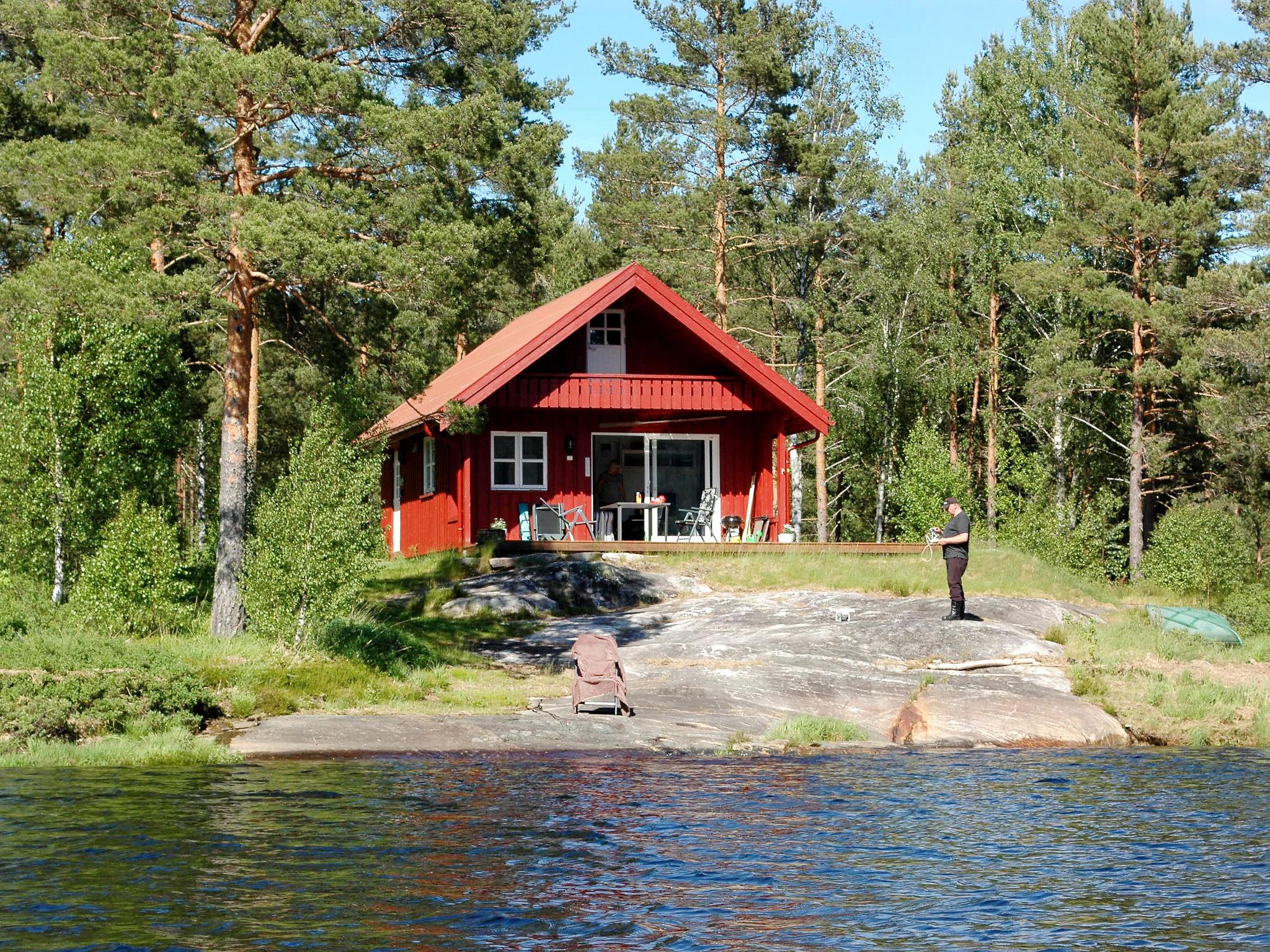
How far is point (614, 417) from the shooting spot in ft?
102

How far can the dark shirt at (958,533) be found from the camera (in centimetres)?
2030

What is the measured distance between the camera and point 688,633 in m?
21.4

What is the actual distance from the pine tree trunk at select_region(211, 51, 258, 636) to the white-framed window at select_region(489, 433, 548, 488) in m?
10.1

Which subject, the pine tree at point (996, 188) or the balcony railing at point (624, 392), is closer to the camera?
the balcony railing at point (624, 392)

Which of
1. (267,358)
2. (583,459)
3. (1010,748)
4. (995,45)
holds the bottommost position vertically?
(1010,748)

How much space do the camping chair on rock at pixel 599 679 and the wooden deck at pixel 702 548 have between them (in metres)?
9.89

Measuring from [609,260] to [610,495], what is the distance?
42.0 ft

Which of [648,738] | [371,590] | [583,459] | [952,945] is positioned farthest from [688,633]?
[952,945]

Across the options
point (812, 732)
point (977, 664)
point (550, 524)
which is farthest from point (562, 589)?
point (812, 732)

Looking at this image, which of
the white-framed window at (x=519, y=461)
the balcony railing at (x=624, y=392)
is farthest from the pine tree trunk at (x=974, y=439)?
the white-framed window at (x=519, y=461)

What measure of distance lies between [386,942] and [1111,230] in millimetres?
31724

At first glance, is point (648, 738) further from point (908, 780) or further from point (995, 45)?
point (995, 45)

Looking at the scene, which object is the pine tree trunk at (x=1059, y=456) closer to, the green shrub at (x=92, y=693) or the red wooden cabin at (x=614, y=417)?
the red wooden cabin at (x=614, y=417)

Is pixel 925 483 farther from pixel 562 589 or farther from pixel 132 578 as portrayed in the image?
pixel 132 578
